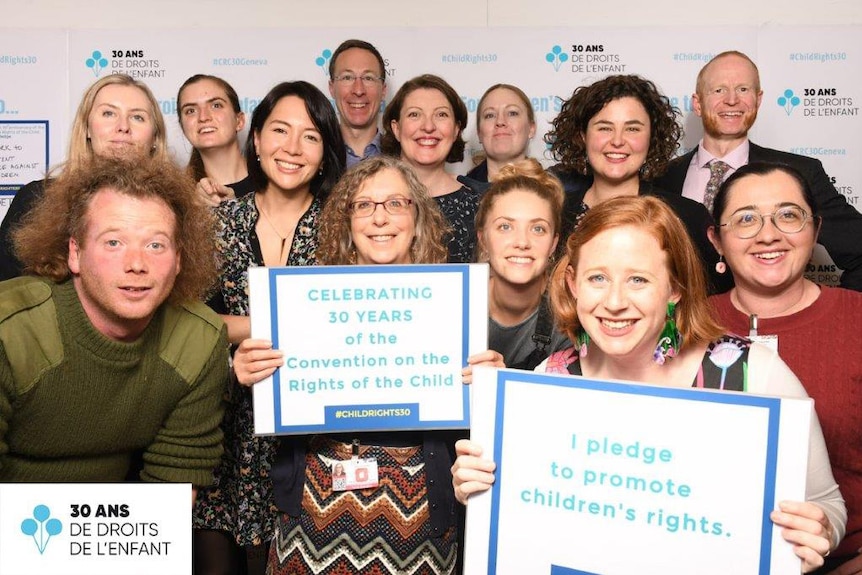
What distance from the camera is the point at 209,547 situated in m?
2.87

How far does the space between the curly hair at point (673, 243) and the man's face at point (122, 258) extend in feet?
3.78

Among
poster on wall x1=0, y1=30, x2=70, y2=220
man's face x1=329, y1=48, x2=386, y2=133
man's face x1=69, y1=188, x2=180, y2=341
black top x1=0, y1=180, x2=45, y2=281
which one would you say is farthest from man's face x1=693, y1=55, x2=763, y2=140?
poster on wall x1=0, y1=30, x2=70, y2=220

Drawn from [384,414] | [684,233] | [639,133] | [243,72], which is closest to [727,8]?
[639,133]

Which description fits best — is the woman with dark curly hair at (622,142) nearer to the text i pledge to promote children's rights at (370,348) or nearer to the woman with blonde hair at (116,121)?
the text i pledge to promote children's rights at (370,348)

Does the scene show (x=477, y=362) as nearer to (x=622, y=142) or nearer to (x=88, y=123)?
(x=622, y=142)

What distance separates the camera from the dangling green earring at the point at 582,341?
2264 mm

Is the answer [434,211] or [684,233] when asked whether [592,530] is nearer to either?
[684,233]

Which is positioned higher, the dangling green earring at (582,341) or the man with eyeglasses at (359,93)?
the man with eyeglasses at (359,93)

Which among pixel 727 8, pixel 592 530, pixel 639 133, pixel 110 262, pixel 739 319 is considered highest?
pixel 727 8

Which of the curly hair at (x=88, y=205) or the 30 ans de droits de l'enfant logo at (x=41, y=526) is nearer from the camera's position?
the 30 ans de droits de l'enfant logo at (x=41, y=526)

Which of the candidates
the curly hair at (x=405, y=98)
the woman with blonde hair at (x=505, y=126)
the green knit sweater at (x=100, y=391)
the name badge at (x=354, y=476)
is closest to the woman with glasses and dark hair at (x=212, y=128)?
the curly hair at (x=405, y=98)

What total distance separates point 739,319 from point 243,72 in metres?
3.60

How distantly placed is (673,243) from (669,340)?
256 millimetres

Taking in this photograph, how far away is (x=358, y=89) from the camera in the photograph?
442 cm
